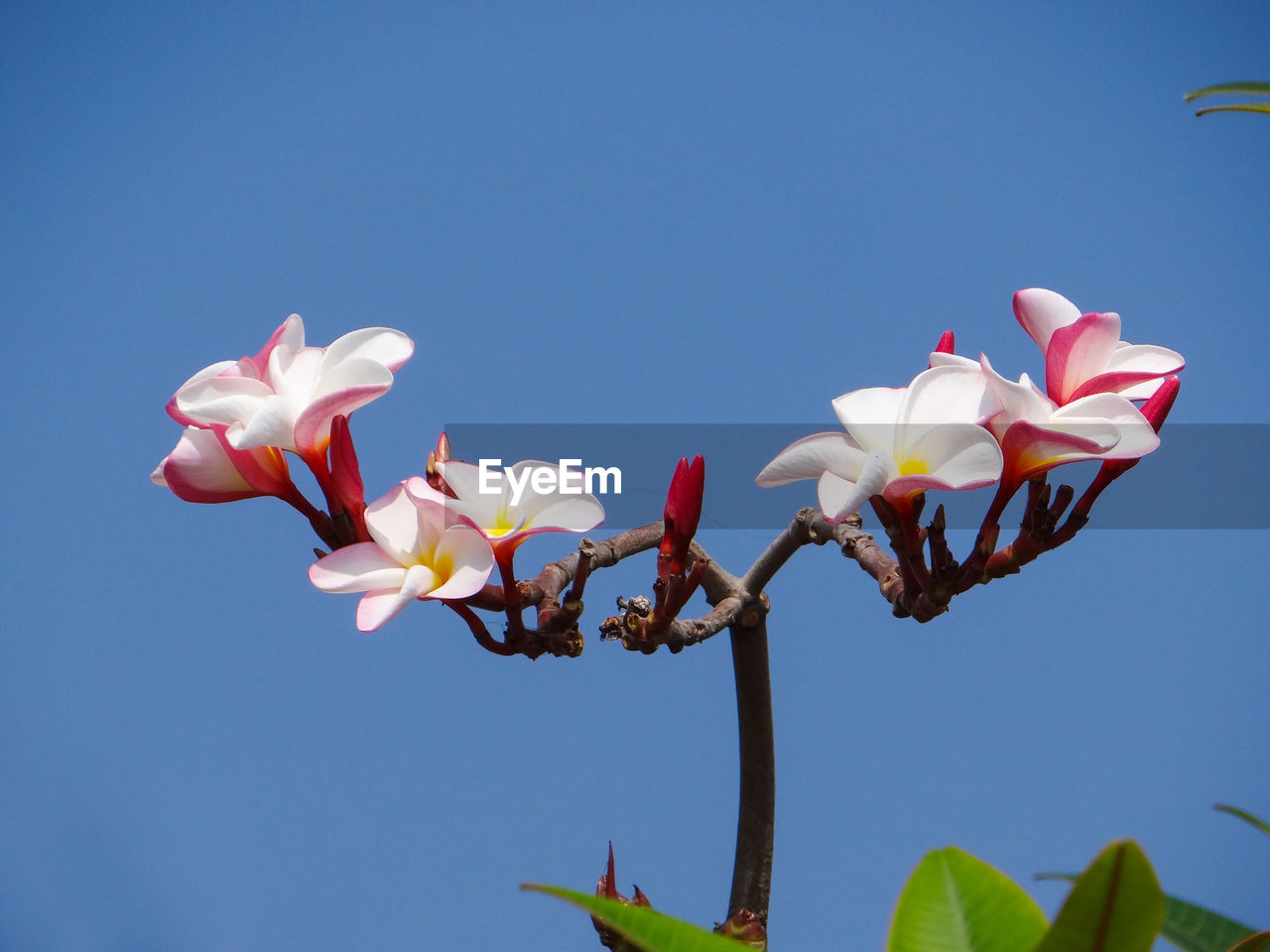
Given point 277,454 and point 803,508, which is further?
point 803,508

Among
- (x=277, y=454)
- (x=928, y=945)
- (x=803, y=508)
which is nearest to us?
(x=928, y=945)

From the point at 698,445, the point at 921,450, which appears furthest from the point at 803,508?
the point at 921,450

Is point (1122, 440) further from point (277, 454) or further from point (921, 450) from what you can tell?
point (277, 454)

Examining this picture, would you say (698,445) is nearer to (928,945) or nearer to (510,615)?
(510,615)

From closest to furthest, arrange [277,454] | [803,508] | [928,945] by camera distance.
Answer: [928,945]
[277,454]
[803,508]

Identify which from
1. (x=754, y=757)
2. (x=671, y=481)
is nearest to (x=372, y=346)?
(x=671, y=481)

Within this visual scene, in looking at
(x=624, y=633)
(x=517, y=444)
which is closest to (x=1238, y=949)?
(x=624, y=633)

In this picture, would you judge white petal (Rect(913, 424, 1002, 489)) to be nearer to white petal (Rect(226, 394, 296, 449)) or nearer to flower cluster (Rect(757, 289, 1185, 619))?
flower cluster (Rect(757, 289, 1185, 619))

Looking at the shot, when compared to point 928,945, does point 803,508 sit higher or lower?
higher

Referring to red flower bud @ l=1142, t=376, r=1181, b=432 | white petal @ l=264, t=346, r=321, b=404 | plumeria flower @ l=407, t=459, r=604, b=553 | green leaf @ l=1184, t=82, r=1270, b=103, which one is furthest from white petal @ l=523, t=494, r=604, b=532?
green leaf @ l=1184, t=82, r=1270, b=103
